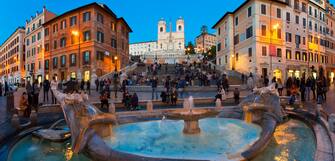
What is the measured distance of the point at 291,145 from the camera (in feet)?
22.8

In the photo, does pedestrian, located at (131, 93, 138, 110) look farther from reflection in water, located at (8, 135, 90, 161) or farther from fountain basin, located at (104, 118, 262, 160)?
reflection in water, located at (8, 135, 90, 161)

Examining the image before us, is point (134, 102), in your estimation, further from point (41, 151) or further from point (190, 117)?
point (41, 151)

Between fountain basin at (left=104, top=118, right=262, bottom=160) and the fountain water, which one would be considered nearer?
fountain basin at (left=104, top=118, right=262, bottom=160)

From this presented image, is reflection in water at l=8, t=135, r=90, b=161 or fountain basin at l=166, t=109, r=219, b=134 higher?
fountain basin at l=166, t=109, r=219, b=134

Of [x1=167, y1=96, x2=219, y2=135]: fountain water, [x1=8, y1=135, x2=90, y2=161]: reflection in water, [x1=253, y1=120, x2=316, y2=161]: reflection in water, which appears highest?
[x1=167, y1=96, x2=219, y2=135]: fountain water

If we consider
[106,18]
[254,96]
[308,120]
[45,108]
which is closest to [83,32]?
[106,18]

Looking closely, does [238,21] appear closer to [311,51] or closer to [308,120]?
[311,51]

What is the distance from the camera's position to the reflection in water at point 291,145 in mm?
5875


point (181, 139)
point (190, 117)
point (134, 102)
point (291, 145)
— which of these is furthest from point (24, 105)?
point (291, 145)

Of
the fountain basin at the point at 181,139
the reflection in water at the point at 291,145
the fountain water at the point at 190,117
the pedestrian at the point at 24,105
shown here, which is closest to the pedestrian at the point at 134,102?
the fountain basin at the point at 181,139

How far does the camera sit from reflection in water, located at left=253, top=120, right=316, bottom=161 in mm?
5875

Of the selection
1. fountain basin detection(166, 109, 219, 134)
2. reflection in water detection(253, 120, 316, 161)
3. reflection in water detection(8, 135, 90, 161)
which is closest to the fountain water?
fountain basin detection(166, 109, 219, 134)

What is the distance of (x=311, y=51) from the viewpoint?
38.9 metres

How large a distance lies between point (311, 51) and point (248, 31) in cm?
1459
